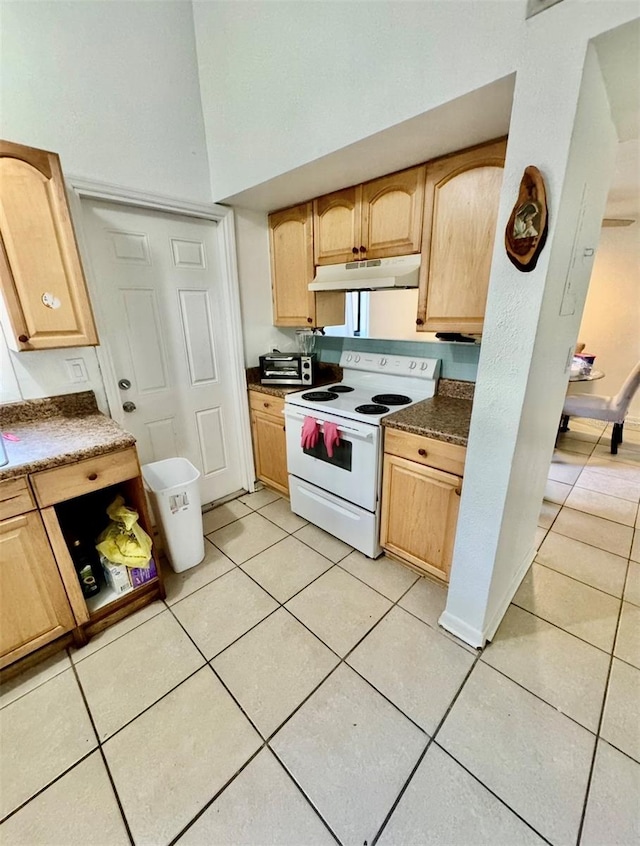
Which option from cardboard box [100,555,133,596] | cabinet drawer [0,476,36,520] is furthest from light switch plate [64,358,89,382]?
cardboard box [100,555,133,596]

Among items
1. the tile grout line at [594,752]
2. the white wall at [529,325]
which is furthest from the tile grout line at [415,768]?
the tile grout line at [594,752]

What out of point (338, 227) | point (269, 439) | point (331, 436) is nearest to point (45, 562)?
point (331, 436)

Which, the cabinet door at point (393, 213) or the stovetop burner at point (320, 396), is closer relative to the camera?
the cabinet door at point (393, 213)

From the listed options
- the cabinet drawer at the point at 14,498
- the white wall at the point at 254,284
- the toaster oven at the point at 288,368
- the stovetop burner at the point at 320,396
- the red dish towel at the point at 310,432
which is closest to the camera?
the cabinet drawer at the point at 14,498

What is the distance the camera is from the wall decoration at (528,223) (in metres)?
0.99

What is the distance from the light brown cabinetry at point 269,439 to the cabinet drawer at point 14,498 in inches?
56.7

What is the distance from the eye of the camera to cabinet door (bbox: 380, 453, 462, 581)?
1669mm

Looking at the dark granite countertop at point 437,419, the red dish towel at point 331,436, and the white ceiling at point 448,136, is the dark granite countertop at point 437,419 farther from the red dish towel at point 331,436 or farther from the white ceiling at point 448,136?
the white ceiling at point 448,136

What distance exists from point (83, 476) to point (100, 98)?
183 cm

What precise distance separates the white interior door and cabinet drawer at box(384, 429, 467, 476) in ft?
4.44

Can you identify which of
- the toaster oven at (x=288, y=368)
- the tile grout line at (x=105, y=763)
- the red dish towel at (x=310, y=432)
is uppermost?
the toaster oven at (x=288, y=368)

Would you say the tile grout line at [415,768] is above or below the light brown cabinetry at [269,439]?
below

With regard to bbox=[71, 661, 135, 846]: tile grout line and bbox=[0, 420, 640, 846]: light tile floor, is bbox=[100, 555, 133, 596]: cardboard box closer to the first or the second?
bbox=[0, 420, 640, 846]: light tile floor

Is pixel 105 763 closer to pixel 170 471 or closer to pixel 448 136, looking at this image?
pixel 170 471
